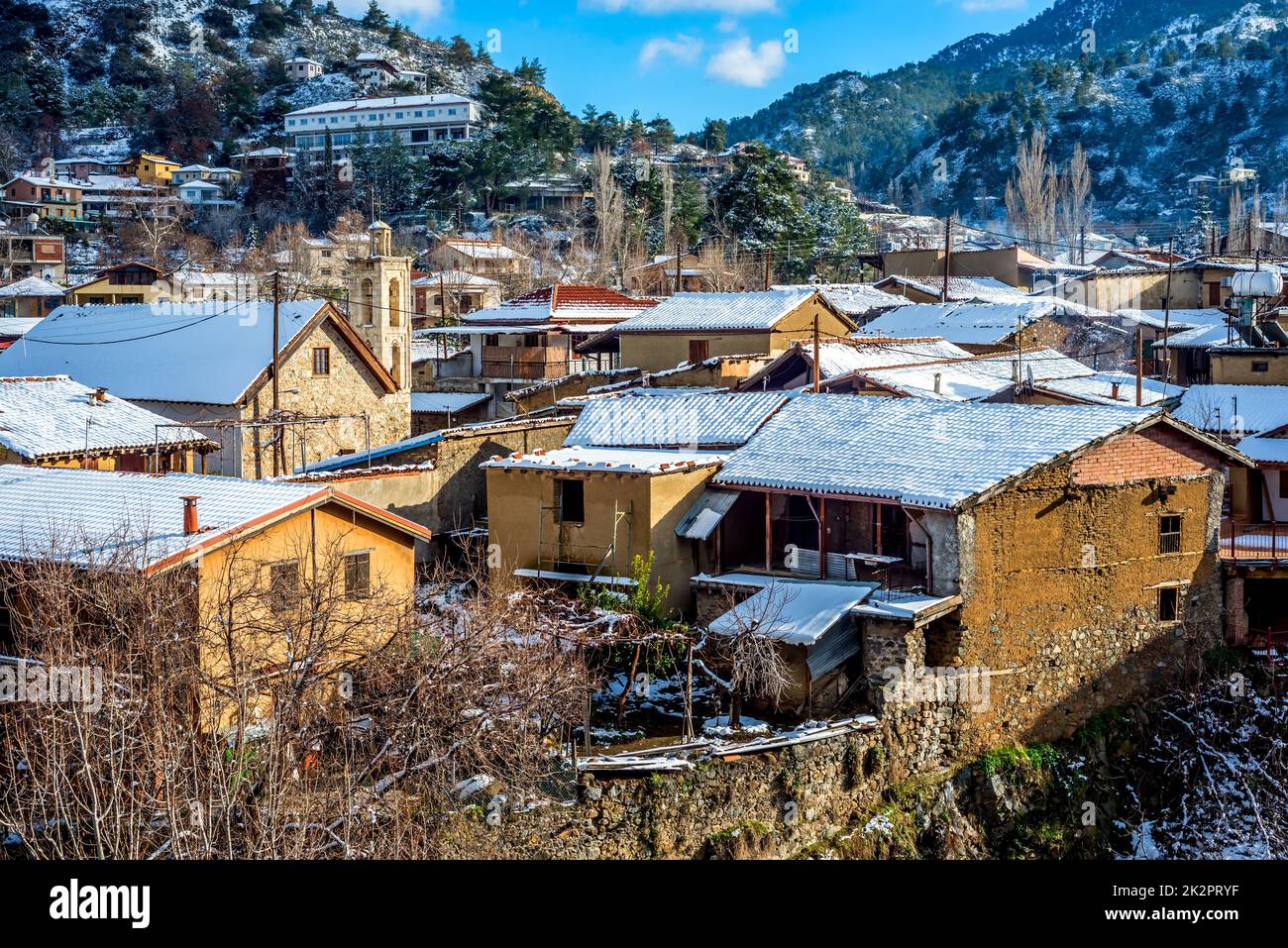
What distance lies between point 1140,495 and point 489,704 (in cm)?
1015

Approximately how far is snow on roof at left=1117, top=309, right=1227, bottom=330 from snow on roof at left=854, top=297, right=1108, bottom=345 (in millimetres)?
1279

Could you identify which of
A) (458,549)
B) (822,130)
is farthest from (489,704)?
(822,130)

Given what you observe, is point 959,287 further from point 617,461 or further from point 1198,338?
point 617,461

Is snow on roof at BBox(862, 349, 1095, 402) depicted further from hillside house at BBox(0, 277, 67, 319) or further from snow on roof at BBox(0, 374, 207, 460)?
hillside house at BBox(0, 277, 67, 319)

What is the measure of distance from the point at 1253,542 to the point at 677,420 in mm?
9692

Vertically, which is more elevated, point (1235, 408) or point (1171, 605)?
point (1235, 408)

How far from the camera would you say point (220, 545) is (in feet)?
49.0

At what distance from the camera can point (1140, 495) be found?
1931cm

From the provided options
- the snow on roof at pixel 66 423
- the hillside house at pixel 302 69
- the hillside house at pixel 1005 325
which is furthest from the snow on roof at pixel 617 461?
the hillside house at pixel 302 69

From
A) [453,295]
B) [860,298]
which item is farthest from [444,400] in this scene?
[453,295]

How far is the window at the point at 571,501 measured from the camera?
20.7 m
